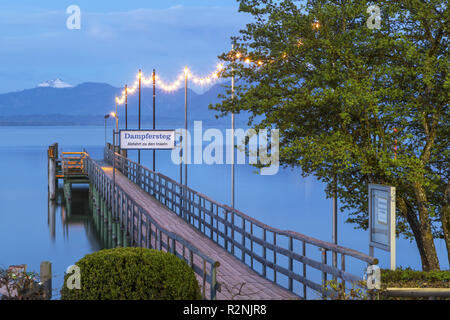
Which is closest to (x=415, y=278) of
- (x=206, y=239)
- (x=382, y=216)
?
(x=382, y=216)

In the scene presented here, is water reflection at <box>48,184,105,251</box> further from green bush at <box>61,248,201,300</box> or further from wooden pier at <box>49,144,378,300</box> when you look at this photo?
green bush at <box>61,248,201,300</box>

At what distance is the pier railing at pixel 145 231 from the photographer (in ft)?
39.5

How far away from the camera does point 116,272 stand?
377 inches

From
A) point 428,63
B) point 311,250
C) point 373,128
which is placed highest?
point 428,63

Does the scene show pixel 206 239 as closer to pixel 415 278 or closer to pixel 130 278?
pixel 415 278

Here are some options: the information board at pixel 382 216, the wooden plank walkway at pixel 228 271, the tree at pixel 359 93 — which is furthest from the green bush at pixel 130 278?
the tree at pixel 359 93

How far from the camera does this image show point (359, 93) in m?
16.9

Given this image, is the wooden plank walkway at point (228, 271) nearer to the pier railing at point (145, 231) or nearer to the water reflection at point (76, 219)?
the pier railing at point (145, 231)

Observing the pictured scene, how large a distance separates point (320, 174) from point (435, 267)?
4428 mm

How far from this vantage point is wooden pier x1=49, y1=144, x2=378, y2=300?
12185 mm

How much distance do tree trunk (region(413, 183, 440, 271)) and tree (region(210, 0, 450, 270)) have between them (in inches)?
1.2

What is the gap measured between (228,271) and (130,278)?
592 centimetres

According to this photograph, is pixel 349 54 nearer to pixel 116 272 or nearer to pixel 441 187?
pixel 441 187
